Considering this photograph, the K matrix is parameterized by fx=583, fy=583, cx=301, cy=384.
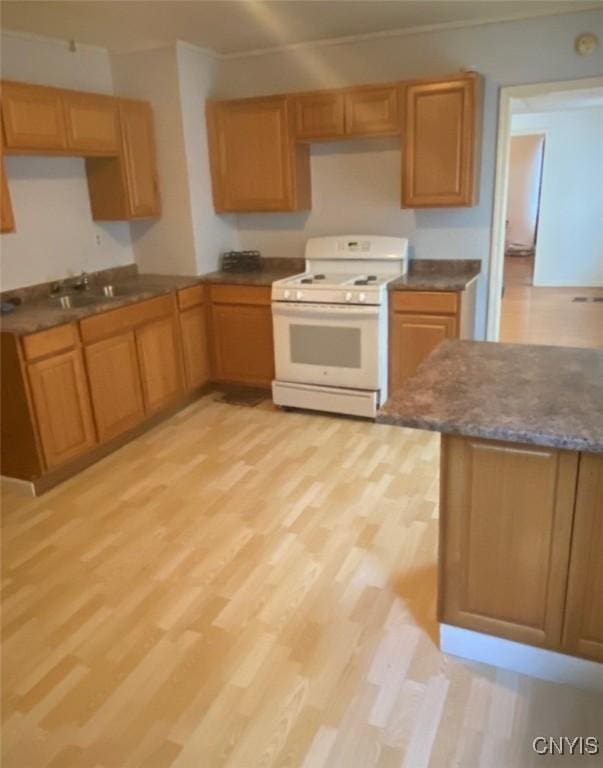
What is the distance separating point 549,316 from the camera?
258 inches

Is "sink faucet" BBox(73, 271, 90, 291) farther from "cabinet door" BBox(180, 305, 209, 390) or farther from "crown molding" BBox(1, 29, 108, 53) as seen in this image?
"crown molding" BBox(1, 29, 108, 53)

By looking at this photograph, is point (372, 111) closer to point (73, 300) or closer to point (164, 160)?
point (164, 160)

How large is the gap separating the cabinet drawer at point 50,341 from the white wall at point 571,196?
686 cm

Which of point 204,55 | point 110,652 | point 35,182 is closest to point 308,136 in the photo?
point 204,55

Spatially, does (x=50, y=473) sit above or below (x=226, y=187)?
below

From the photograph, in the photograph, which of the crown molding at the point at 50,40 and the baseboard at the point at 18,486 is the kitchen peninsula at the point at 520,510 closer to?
the baseboard at the point at 18,486

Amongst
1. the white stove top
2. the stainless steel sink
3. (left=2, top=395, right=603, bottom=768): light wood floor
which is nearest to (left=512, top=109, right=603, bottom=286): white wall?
the white stove top

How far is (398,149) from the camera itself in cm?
402

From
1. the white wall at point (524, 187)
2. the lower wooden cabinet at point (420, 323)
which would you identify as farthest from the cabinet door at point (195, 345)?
the white wall at point (524, 187)

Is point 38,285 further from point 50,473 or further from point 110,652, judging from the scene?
point 110,652

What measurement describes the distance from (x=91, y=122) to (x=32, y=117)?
0.46 m

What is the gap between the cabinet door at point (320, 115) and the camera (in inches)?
150

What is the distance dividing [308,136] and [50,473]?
8.85ft

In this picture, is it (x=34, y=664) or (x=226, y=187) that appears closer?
(x=34, y=664)
